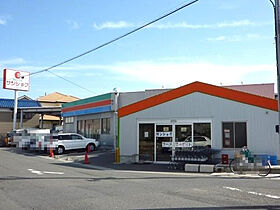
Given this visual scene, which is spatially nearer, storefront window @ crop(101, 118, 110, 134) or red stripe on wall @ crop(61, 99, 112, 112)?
red stripe on wall @ crop(61, 99, 112, 112)

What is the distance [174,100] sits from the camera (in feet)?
66.7

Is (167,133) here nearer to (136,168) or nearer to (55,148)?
(136,168)

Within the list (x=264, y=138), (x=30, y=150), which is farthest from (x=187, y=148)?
(x=30, y=150)

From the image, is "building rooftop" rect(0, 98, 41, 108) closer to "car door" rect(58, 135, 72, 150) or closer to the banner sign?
"car door" rect(58, 135, 72, 150)

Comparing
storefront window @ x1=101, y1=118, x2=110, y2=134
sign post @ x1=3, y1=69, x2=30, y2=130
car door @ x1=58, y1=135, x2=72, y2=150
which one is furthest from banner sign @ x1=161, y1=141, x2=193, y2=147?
sign post @ x1=3, y1=69, x2=30, y2=130

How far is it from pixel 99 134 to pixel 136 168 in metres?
15.1

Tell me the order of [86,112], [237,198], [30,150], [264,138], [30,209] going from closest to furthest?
1. [30,209]
2. [237,198]
3. [264,138]
4. [30,150]
5. [86,112]

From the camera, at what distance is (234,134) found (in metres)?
18.6

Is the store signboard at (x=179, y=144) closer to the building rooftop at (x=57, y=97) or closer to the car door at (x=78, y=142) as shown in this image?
the car door at (x=78, y=142)

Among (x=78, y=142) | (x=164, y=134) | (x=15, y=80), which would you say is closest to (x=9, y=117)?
(x=15, y=80)

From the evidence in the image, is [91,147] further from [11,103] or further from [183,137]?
[11,103]

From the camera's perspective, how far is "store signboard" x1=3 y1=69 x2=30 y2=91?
46.6 meters

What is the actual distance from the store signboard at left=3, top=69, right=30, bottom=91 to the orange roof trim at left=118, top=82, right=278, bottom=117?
29297mm

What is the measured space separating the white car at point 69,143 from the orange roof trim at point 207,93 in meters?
7.67
